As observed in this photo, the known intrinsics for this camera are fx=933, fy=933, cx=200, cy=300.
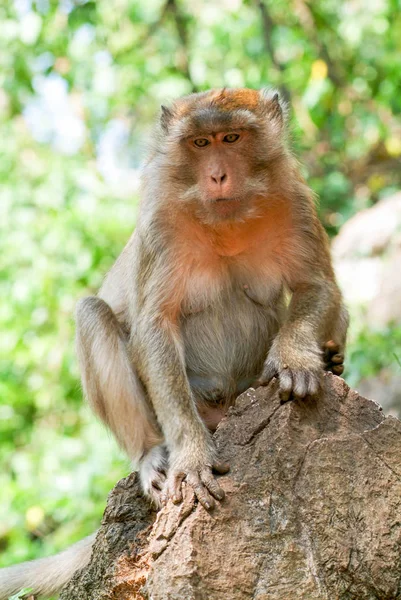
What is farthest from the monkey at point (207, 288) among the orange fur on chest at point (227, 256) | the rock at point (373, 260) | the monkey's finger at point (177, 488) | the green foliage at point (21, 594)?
the rock at point (373, 260)

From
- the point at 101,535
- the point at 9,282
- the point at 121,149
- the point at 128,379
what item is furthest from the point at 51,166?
the point at 101,535

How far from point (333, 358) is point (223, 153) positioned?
1361 millimetres

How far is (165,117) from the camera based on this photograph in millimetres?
5664

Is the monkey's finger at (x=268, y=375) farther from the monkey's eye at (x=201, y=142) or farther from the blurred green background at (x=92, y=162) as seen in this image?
the blurred green background at (x=92, y=162)

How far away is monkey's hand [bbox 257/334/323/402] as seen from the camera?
464 centimetres

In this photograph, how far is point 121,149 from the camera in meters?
16.2

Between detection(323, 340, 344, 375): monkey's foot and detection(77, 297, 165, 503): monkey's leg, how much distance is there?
108 cm

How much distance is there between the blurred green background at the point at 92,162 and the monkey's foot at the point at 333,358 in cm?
404

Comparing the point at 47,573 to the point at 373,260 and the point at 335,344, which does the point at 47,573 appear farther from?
the point at 373,260

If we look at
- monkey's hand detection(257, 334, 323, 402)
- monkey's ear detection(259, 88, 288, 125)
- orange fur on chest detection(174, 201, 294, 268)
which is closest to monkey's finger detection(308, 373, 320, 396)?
monkey's hand detection(257, 334, 323, 402)

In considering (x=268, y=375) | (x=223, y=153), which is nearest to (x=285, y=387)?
(x=268, y=375)

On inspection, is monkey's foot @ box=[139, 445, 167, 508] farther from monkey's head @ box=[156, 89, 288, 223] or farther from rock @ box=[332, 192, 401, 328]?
rock @ box=[332, 192, 401, 328]

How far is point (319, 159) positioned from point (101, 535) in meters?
11.3

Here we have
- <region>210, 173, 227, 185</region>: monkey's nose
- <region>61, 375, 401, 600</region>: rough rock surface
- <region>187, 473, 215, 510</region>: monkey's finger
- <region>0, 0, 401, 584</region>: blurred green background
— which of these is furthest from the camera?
<region>0, 0, 401, 584</region>: blurred green background
